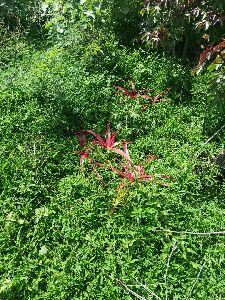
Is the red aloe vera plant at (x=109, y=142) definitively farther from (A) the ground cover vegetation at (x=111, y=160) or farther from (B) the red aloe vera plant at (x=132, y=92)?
(B) the red aloe vera plant at (x=132, y=92)

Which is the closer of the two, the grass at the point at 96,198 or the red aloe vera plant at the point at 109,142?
the grass at the point at 96,198

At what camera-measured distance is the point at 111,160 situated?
121 inches

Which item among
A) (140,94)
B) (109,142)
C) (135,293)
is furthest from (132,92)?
(135,293)

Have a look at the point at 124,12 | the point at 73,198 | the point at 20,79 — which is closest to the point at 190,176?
the point at 73,198

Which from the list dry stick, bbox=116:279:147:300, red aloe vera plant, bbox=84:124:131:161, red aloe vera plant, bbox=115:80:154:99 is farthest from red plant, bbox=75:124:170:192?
dry stick, bbox=116:279:147:300

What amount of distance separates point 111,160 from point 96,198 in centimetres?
49

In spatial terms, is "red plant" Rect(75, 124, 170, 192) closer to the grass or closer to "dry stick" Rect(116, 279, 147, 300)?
the grass

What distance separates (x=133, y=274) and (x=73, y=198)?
73 cm

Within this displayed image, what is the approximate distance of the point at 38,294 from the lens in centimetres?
230

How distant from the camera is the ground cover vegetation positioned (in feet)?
7.69

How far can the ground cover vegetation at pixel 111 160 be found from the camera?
2.34 meters

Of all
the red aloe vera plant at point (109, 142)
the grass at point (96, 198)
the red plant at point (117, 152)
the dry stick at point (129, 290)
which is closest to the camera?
the dry stick at point (129, 290)

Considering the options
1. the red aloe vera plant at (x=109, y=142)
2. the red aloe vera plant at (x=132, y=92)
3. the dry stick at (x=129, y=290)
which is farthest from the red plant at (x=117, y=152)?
the dry stick at (x=129, y=290)

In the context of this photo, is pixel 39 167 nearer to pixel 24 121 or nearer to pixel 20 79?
pixel 24 121
